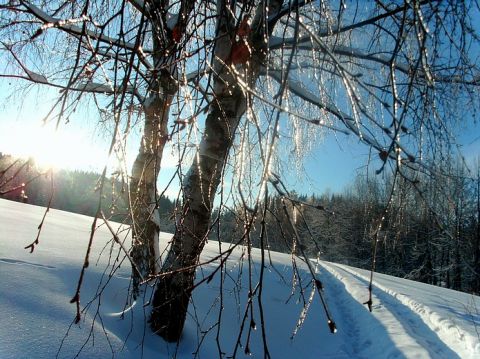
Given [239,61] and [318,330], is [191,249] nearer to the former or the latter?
[239,61]

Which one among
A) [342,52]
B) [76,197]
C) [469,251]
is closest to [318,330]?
[342,52]

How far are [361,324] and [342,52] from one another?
14.9 ft

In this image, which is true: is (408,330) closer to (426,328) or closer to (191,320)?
(426,328)

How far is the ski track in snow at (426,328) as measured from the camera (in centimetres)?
445

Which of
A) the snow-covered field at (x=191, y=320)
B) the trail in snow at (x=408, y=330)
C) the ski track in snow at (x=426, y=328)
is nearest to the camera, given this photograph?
the snow-covered field at (x=191, y=320)

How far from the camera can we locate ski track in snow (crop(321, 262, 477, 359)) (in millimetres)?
4445

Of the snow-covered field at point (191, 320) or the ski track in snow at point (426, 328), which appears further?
the ski track in snow at point (426, 328)

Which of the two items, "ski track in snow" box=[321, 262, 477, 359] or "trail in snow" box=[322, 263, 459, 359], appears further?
"ski track in snow" box=[321, 262, 477, 359]

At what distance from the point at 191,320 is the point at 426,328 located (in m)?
3.76

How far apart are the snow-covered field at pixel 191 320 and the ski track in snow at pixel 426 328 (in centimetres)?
1

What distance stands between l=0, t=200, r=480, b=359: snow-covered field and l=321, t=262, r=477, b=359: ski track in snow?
14 millimetres

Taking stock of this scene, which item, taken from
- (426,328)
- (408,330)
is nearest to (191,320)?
(408,330)

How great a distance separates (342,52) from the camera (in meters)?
3.42

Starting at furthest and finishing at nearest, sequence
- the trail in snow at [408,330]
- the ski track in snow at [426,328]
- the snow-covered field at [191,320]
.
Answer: the ski track in snow at [426,328] → the trail in snow at [408,330] → the snow-covered field at [191,320]
